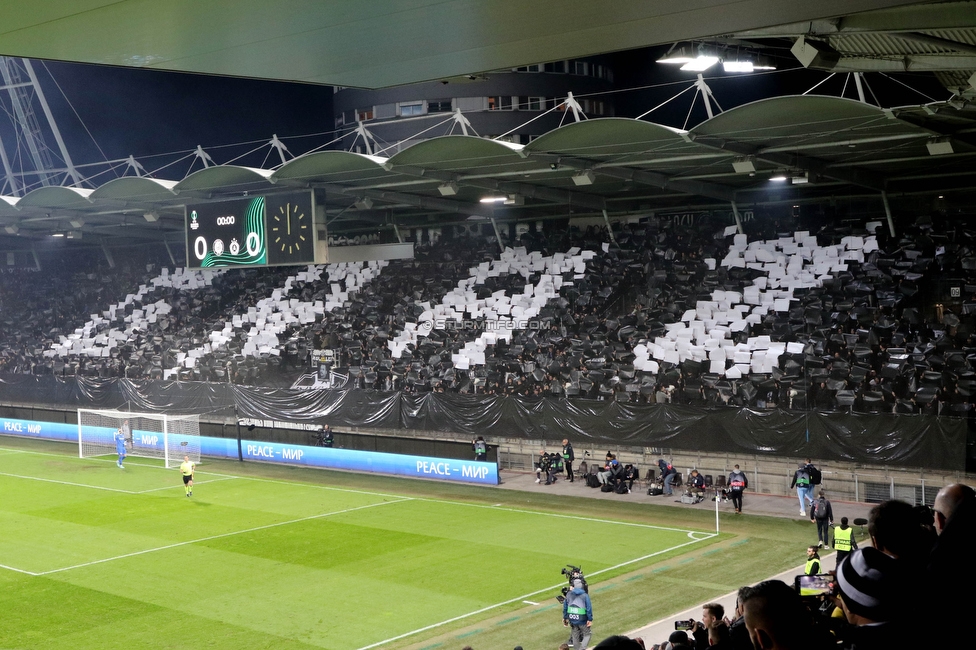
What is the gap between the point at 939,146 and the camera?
23828 millimetres

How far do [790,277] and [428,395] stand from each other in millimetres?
12326

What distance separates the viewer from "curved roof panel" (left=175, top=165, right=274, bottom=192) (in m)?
30.8

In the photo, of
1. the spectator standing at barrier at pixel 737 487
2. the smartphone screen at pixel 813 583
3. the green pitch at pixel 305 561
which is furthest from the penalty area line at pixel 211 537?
the smartphone screen at pixel 813 583

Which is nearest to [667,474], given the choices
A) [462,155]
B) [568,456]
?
[568,456]

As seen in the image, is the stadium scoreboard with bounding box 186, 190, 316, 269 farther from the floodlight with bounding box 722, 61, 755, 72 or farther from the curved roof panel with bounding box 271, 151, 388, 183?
A: the floodlight with bounding box 722, 61, 755, 72

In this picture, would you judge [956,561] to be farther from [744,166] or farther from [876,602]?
[744,166]

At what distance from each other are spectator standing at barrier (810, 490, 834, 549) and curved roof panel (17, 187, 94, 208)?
28.9 metres

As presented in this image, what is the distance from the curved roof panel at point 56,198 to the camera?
36.9 metres

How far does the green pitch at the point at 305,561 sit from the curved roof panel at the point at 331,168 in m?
10.00

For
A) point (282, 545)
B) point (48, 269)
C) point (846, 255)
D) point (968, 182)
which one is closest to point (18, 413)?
point (48, 269)

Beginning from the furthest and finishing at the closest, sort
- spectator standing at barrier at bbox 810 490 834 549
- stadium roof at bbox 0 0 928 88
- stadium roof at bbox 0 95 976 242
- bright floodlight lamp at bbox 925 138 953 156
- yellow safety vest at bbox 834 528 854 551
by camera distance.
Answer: bright floodlight lamp at bbox 925 138 953 156 → stadium roof at bbox 0 95 976 242 → spectator standing at barrier at bbox 810 490 834 549 → yellow safety vest at bbox 834 528 854 551 → stadium roof at bbox 0 0 928 88

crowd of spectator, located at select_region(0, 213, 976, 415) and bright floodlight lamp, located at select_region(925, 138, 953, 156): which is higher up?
bright floodlight lamp, located at select_region(925, 138, 953, 156)

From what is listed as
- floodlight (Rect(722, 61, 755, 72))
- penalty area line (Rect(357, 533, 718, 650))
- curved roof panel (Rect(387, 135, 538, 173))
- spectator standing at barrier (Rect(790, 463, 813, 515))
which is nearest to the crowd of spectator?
spectator standing at barrier (Rect(790, 463, 813, 515))

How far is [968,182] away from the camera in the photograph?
30.4m
